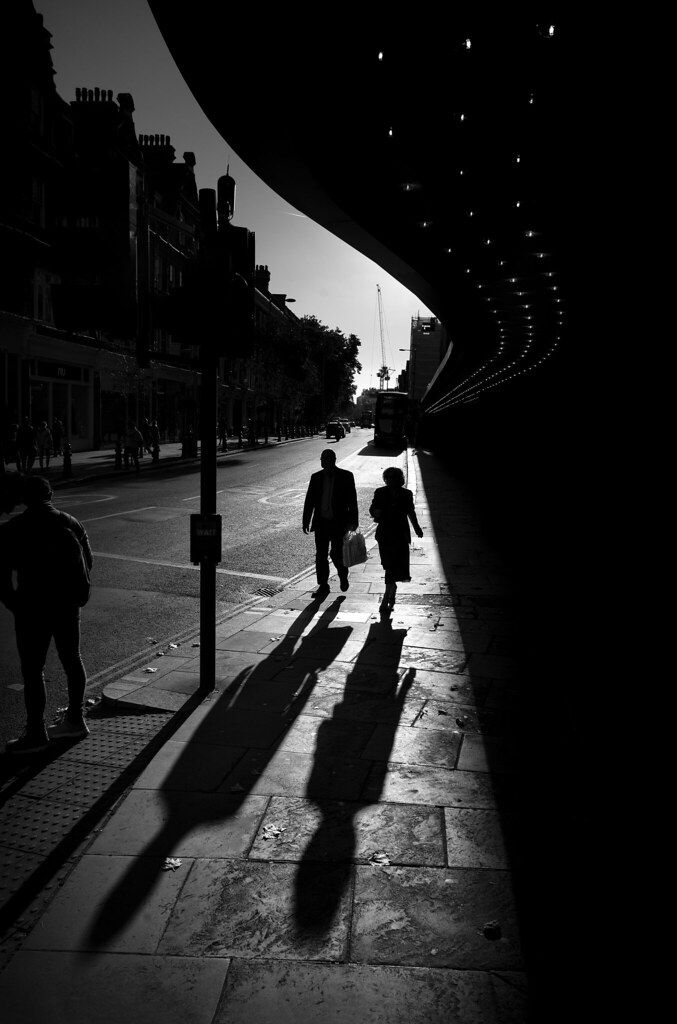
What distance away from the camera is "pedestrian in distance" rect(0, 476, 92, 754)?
504 centimetres

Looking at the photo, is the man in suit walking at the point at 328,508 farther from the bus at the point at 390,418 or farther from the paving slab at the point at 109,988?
the bus at the point at 390,418

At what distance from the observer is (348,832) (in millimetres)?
4031

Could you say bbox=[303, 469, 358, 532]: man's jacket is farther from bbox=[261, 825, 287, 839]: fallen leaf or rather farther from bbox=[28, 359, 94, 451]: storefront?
bbox=[28, 359, 94, 451]: storefront

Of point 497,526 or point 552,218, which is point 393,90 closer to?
point 552,218

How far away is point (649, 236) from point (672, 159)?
2.93 feet

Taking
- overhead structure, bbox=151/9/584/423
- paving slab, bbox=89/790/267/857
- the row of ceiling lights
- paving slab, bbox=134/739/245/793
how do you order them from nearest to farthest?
paving slab, bbox=89/790/267/857 < paving slab, bbox=134/739/245/793 < overhead structure, bbox=151/9/584/423 < the row of ceiling lights

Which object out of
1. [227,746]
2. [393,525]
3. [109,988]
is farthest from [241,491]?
[109,988]

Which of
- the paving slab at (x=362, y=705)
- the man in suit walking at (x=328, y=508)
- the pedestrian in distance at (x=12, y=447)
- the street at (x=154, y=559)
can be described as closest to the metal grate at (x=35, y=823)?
the street at (x=154, y=559)

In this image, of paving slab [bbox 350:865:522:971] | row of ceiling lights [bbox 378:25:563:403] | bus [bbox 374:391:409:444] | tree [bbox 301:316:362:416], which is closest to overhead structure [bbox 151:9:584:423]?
row of ceiling lights [bbox 378:25:563:403]

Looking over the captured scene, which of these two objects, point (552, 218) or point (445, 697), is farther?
point (552, 218)

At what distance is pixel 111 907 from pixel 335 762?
1.80 meters

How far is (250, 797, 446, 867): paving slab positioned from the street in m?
2.33

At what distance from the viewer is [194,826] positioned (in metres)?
4.07

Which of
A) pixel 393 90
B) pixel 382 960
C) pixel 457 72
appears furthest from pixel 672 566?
pixel 393 90
